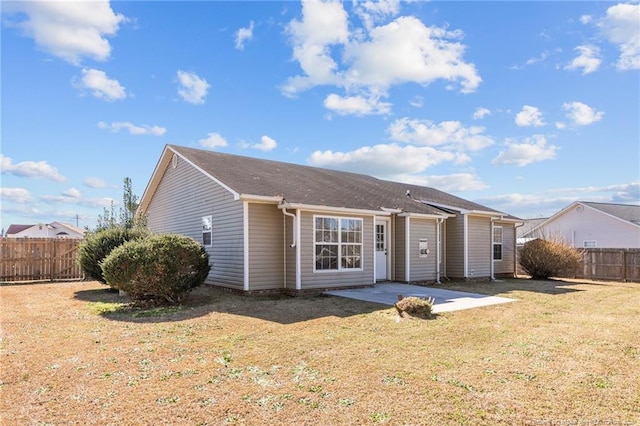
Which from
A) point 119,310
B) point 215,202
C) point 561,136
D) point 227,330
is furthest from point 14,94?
point 561,136

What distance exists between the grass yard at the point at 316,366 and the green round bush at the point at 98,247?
3.29m

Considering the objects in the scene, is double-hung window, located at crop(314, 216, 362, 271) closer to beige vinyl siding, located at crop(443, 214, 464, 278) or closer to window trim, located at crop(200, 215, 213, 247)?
window trim, located at crop(200, 215, 213, 247)

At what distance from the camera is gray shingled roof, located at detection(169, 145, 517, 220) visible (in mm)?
12148

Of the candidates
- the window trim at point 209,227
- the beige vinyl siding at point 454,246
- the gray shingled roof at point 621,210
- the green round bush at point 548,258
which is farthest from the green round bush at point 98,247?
the gray shingled roof at point 621,210

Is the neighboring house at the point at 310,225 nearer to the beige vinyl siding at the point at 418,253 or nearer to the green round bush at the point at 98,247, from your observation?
the beige vinyl siding at the point at 418,253

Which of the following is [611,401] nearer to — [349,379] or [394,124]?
[349,379]

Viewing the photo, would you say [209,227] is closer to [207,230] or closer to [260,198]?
[207,230]

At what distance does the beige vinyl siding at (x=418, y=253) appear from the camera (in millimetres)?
15016

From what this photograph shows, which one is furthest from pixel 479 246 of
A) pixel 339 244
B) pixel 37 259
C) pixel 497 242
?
pixel 37 259

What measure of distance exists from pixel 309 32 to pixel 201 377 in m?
10.9

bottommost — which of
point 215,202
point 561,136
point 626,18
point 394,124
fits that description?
point 215,202

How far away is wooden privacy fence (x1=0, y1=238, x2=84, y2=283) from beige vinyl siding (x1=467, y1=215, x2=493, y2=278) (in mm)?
16129

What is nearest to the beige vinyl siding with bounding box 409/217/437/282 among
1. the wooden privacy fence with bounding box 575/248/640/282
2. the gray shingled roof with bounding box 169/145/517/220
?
the gray shingled roof with bounding box 169/145/517/220

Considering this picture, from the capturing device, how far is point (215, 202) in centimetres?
1291
